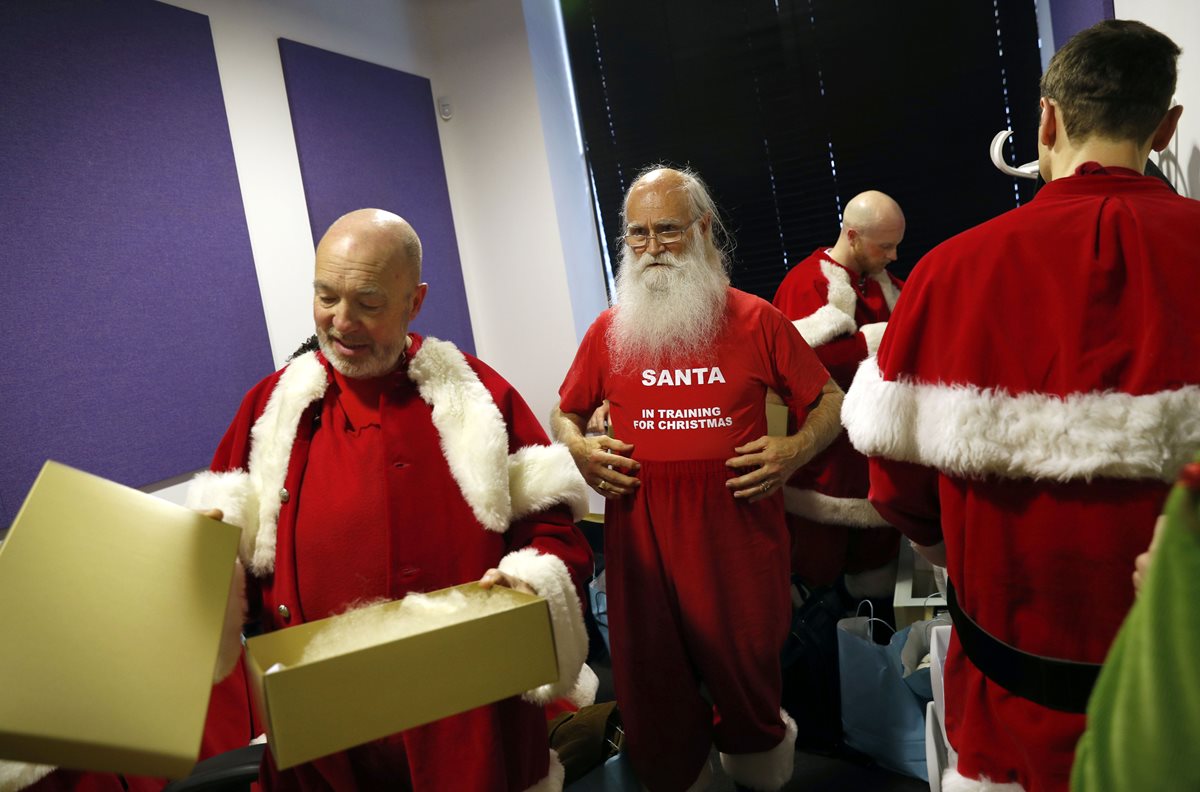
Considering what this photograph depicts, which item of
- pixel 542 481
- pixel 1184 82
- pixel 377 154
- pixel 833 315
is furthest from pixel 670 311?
pixel 377 154

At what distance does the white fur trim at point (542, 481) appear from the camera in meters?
1.60

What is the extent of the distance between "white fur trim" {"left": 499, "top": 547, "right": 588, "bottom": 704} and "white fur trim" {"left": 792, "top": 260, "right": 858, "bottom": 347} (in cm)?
187

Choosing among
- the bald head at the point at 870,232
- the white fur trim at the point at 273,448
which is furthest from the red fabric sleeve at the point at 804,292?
the white fur trim at the point at 273,448

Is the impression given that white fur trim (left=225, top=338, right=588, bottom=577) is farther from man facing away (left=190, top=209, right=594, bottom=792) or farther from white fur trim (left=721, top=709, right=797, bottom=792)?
white fur trim (left=721, top=709, right=797, bottom=792)

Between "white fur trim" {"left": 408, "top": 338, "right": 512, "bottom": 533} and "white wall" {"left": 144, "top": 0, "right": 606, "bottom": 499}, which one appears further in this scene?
"white wall" {"left": 144, "top": 0, "right": 606, "bottom": 499}

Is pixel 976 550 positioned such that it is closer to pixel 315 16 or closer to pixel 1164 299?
pixel 1164 299

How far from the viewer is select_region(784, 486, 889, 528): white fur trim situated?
3.12 metres

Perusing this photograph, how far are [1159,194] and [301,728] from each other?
1.46 m

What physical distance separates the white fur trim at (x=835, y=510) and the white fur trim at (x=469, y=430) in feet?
6.19

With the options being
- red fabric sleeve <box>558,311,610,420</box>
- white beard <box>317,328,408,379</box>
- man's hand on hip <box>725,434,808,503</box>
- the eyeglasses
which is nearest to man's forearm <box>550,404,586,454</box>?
red fabric sleeve <box>558,311,610,420</box>

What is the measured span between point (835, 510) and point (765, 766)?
3.77 ft

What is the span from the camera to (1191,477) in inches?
19.7

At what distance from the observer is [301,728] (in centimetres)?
98

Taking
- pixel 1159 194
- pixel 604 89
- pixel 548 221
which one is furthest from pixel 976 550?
pixel 604 89
